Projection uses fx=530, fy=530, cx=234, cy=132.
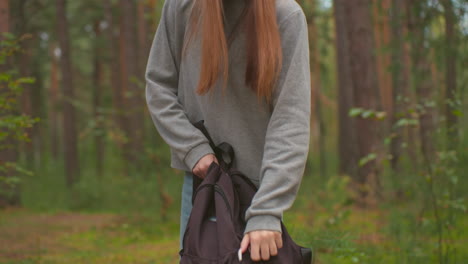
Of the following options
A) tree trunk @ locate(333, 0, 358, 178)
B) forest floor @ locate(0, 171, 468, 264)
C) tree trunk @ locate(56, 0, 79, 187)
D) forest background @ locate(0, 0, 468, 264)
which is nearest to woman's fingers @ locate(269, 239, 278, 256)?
forest floor @ locate(0, 171, 468, 264)

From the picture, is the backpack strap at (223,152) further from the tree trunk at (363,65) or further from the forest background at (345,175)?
the tree trunk at (363,65)

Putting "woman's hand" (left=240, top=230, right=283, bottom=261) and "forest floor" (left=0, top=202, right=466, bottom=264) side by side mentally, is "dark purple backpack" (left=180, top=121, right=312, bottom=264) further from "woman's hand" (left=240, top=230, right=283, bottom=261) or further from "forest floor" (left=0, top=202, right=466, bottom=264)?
"forest floor" (left=0, top=202, right=466, bottom=264)

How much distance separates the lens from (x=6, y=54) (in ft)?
16.9

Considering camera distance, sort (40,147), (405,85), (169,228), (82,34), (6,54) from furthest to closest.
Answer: (40,147) < (82,34) < (405,85) < (169,228) < (6,54)

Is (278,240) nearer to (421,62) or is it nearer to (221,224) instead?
(221,224)

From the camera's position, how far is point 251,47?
221 cm

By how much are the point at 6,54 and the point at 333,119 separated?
135ft

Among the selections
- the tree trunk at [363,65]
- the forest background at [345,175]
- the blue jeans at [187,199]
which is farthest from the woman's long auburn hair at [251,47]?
the tree trunk at [363,65]

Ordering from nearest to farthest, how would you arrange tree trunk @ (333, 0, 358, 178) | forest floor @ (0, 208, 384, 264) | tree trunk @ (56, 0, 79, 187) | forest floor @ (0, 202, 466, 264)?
forest floor @ (0, 202, 466, 264)
forest floor @ (0, 208, 384, 264)
tree trunk @ (333, 0, 358, 178)
tree trunk @ (56, 0, 79, 187)

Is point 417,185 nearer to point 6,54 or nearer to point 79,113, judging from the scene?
point 6,54

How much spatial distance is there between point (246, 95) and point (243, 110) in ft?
0.21

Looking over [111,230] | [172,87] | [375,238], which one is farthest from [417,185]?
[111,230]

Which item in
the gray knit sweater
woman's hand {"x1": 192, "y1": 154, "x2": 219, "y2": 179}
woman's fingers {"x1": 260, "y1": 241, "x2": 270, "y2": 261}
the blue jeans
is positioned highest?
the gray knit sweater

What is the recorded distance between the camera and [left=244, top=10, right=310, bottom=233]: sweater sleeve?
2.01m
